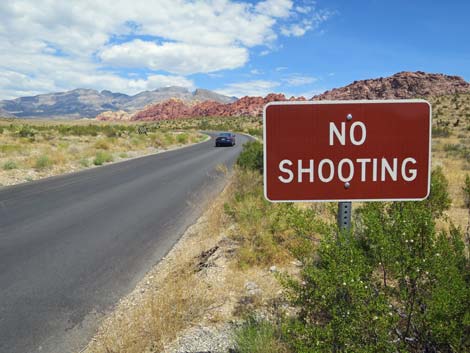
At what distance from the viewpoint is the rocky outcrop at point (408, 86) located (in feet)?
339

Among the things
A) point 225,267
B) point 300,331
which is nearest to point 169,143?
point 225,267

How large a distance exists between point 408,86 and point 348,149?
12427cm

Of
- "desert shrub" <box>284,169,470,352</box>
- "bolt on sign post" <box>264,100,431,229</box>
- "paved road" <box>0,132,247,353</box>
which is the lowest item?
"paved road" <box>0,132,247,353</box>

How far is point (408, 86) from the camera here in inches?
4370

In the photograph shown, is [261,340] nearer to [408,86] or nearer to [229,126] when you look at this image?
[229,126]

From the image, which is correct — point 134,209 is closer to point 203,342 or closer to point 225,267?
point 225,267

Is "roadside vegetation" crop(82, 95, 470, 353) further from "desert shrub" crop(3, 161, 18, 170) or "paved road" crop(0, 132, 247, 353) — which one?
"desert shrub" crop(3, 161, 18, 170)

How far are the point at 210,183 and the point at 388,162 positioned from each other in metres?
10.9

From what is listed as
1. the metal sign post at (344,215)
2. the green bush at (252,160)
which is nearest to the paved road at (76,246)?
the green bush at (252,160)

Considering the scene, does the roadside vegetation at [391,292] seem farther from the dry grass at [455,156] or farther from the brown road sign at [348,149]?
the dry grass at [455,156]

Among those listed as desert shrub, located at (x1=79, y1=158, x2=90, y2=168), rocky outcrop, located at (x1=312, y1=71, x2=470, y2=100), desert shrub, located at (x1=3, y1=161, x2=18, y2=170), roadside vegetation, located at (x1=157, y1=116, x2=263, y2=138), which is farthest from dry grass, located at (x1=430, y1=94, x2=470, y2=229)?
rocky outcrop, located at (x1=312, y1=71, x2=470, y2=100)

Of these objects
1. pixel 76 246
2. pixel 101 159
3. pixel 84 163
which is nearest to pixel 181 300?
pixel 76 246

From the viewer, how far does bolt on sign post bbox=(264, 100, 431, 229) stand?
1.83 m

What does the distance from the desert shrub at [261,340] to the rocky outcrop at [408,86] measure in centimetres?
10622
